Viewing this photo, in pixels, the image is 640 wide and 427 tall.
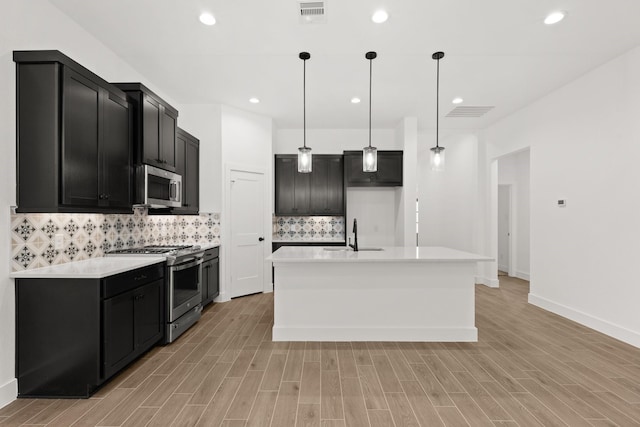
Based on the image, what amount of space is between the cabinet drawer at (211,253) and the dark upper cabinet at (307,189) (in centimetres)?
156

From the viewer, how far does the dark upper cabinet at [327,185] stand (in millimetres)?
6137

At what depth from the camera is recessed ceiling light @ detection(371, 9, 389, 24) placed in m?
2.77

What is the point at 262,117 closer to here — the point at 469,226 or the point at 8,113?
the point at 8,113

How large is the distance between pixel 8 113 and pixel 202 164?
2.78m

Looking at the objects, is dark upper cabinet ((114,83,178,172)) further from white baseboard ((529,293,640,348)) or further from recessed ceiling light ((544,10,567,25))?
white baseboard ((529,293,640,348))

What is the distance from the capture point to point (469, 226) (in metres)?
6.31

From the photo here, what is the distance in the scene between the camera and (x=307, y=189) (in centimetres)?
612

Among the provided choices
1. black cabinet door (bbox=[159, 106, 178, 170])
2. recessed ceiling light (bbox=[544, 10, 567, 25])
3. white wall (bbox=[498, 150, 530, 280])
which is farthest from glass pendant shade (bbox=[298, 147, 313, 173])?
white wall (bbox=[498, 150, 530, 280])

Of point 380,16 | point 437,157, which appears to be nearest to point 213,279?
point 437,157

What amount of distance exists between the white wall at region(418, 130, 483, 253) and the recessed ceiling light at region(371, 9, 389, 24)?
3.99m

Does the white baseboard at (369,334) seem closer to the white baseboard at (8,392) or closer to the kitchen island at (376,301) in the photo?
the kitchen island at (376,301)

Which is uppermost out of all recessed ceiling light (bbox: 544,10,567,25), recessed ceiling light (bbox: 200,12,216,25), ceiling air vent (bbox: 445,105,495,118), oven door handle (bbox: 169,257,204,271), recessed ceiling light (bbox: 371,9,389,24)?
recessed ceiling light (bbox: 200,12,216,25)

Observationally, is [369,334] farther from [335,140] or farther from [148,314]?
[335,140]

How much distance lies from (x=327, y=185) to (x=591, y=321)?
14.3ft
